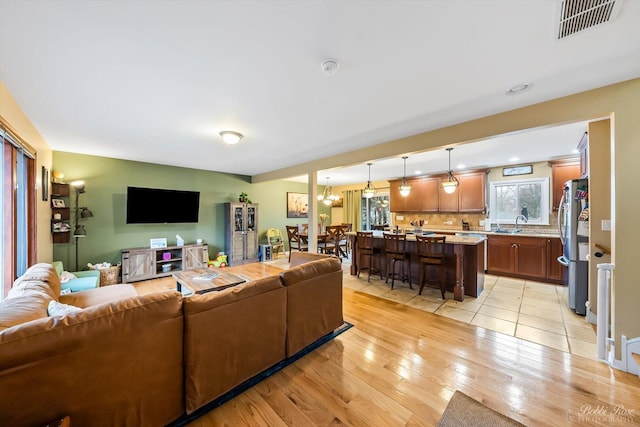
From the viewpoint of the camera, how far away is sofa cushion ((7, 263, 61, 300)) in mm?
1855

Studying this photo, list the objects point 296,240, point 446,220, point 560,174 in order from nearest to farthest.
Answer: point 560,174 < point 446,220 < point 296,240

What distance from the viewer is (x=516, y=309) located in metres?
3.21

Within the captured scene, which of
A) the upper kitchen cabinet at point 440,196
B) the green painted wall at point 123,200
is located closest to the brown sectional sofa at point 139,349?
the green painted wall at point 123,200

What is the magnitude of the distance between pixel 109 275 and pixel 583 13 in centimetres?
659

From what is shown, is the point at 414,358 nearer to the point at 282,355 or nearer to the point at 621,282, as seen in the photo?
the point at 282,355

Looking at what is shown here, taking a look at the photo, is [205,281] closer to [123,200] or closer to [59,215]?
[59,215]

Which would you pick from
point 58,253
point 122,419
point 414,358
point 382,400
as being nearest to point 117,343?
point 122,419

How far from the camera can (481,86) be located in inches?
81.3

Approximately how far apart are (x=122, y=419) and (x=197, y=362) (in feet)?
1.34

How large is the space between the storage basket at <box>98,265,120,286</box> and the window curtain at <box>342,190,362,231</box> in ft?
21.3

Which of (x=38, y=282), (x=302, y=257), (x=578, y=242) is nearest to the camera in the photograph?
(x=38, y=282)

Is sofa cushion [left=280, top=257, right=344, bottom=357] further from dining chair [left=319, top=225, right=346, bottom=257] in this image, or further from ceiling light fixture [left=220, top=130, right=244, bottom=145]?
dining chair [left=319, top=225, right=346, bottom=257]

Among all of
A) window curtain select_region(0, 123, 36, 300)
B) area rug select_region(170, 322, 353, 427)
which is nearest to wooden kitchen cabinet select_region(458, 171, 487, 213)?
area rug select_region(170, 322, 353, 427)

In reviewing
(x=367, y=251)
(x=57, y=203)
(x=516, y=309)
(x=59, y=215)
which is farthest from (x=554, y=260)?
(x=57, y=203)
